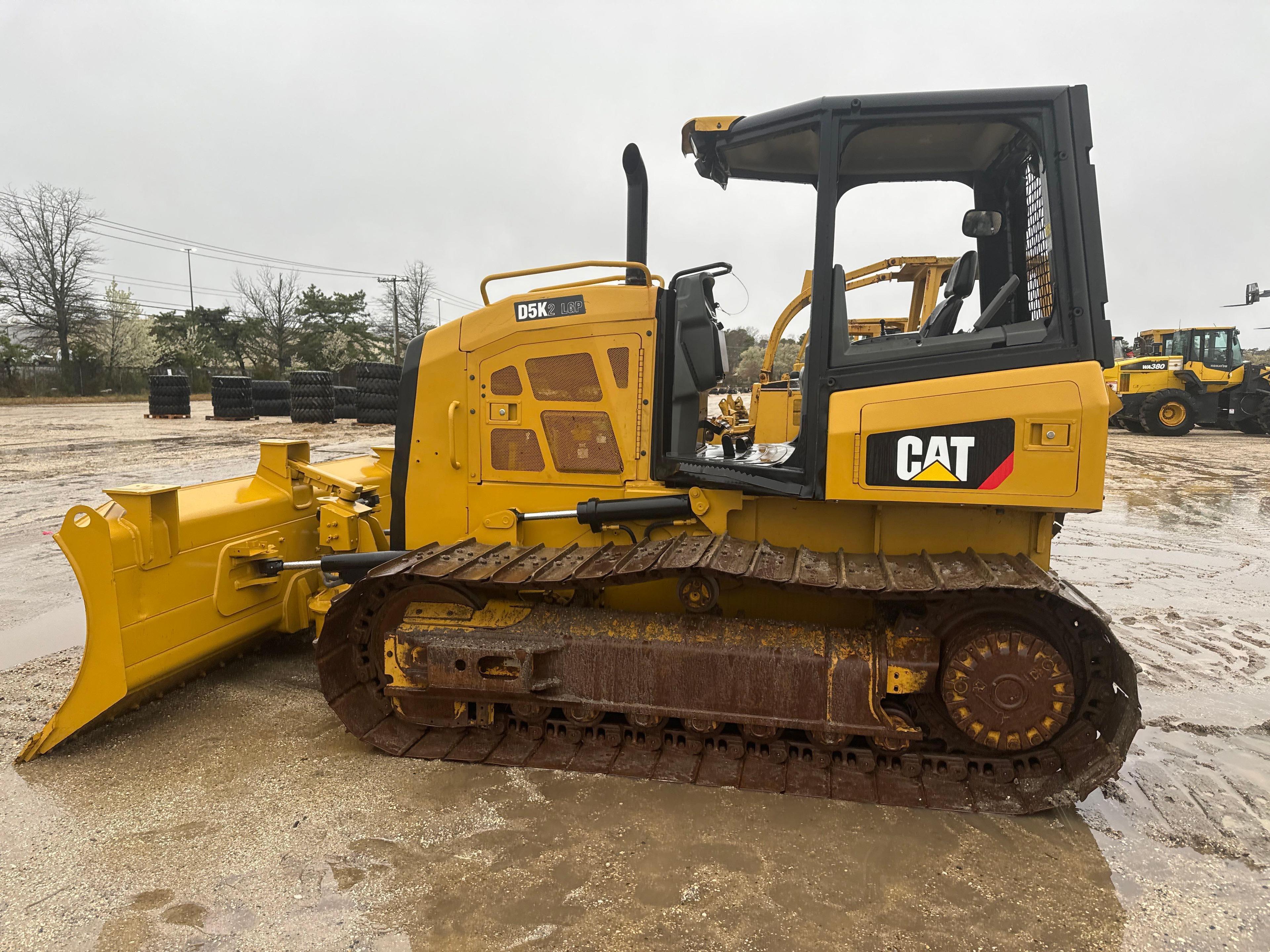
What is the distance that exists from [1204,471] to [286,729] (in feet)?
56.5

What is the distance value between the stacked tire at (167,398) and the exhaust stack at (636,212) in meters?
24.7

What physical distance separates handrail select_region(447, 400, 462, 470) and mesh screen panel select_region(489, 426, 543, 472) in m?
0.19

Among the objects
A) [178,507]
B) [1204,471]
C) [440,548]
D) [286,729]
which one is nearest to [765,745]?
[440,548]

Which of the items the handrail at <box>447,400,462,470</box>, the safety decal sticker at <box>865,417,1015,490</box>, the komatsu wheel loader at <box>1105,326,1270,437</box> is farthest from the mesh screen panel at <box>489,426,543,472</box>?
the komatsu wheel loader at <box>1105,326,1270,437</box>

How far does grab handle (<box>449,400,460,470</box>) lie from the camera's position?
395 cm

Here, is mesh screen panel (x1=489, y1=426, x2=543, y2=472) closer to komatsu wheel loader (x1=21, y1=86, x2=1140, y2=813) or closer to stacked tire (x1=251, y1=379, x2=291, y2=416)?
komatsu wheel loader (x1=21, y1=86, x2=1140, y2=813)

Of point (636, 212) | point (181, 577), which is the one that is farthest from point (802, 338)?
point (181, 577)

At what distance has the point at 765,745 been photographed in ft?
11.2

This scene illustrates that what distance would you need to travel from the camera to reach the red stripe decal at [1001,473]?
9.77ft

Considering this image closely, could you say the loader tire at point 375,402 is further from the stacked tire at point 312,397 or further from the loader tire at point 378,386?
the stacked tire at point 312,397

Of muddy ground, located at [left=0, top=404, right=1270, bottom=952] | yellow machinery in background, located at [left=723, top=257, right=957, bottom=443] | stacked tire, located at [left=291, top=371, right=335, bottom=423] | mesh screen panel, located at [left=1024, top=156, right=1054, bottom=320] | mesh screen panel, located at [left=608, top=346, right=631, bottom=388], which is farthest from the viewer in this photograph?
stacked tire, located at [left=291, top=371, right=335, bottom=423]

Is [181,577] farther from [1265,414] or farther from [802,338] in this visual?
[1265,414]

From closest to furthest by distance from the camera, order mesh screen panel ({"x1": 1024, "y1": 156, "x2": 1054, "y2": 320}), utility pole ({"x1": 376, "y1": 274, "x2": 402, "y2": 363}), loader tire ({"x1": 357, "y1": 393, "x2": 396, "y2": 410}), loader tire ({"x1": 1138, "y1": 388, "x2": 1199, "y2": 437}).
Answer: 1. mesh screen panel ({"x1": 1024, "y1": 156, "x2": 1054, "y2": 320})
2. loader tire ({"x1": 357, "y1": 393, "x2": 396, "y2": 410})
3. loader tire ({"x1": 1138, "y1": 388, "x2": 1199, "y2": 437})
4. utility pole ({"x1": 376, "y1": 274, "x2": 402, "y2": 363})

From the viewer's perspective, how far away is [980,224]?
3.36 m
